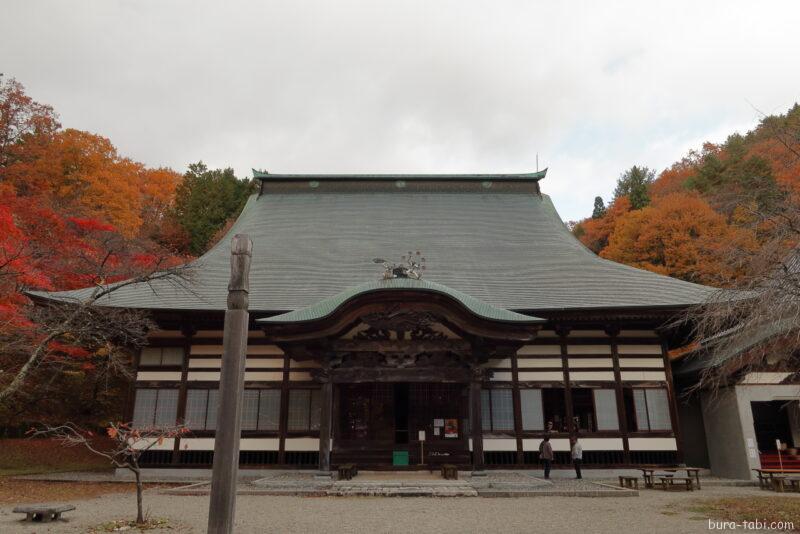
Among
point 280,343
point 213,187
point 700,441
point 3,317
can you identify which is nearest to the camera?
point 280,343

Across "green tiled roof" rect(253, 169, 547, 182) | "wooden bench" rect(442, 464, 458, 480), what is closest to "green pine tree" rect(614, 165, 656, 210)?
"green tiled roof" rect(253, 169, 547, 182)

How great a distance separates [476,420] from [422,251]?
6.33 m

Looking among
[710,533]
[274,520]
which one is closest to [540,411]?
[710,533]

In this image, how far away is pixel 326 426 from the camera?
37.6 ft

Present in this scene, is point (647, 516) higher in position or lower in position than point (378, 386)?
lower

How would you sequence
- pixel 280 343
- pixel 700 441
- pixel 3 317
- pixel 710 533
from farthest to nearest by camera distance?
pixel 700 441
pixel 3 317
pixel 280 343
pixel 710 533

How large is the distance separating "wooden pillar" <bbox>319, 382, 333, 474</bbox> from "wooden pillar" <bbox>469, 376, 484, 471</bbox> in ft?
10.5

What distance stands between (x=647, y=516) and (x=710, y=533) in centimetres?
131

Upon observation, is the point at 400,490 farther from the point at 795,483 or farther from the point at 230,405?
the point at 795,483

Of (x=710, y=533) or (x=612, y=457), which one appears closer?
(x=710, y=533)

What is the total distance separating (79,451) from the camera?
54.9ft

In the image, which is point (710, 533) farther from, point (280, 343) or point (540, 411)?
point (280, 343)

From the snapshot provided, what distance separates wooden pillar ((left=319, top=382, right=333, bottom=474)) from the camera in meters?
11.2

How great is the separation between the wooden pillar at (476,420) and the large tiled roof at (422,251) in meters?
2.23
